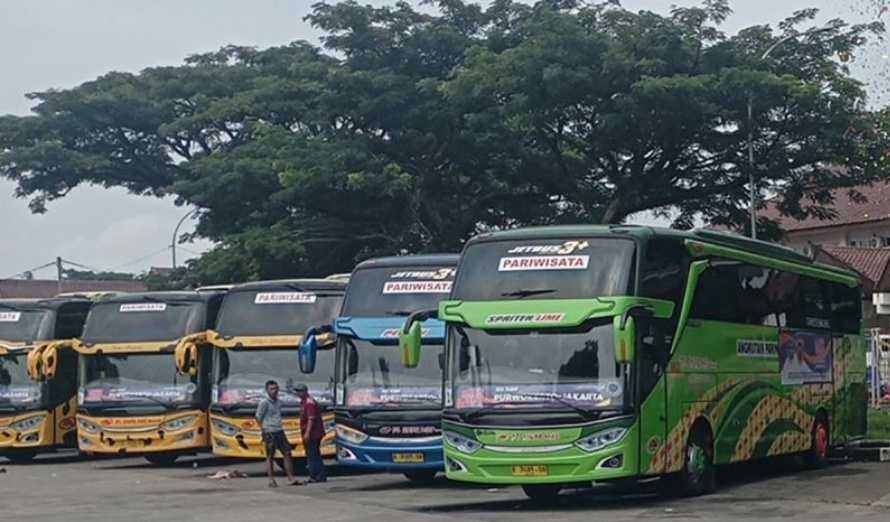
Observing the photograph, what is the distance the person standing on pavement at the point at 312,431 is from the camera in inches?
829

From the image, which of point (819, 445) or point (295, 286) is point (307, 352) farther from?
point (819, 445)

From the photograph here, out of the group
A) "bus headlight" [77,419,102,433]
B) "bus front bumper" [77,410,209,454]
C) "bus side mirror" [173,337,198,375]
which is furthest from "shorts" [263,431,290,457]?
"bus headlight" [77,419,102,433]

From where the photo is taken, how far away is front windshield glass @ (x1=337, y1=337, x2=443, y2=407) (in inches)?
774

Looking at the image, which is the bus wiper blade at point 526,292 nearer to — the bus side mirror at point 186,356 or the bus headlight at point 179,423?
the bus side mirror at point 186,356

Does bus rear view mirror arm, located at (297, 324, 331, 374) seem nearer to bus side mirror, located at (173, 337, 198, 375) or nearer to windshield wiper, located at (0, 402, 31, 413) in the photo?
bus side mirror, located at (173, 337, 198, 375)

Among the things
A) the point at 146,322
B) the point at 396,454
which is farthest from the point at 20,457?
the point at 396,454

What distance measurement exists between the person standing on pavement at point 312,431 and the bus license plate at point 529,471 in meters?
5.76

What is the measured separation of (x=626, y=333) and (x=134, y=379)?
40.9ft

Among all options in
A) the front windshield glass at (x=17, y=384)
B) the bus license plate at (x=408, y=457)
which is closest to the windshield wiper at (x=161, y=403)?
the front windshield glass at (x=17, y=384)

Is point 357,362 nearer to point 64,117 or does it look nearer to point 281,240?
point 281,240

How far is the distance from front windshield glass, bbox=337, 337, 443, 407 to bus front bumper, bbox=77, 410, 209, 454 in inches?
219

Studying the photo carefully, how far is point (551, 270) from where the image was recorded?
16.1m

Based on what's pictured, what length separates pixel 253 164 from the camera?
35.6 metres

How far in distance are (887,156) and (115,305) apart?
13.2 metres
